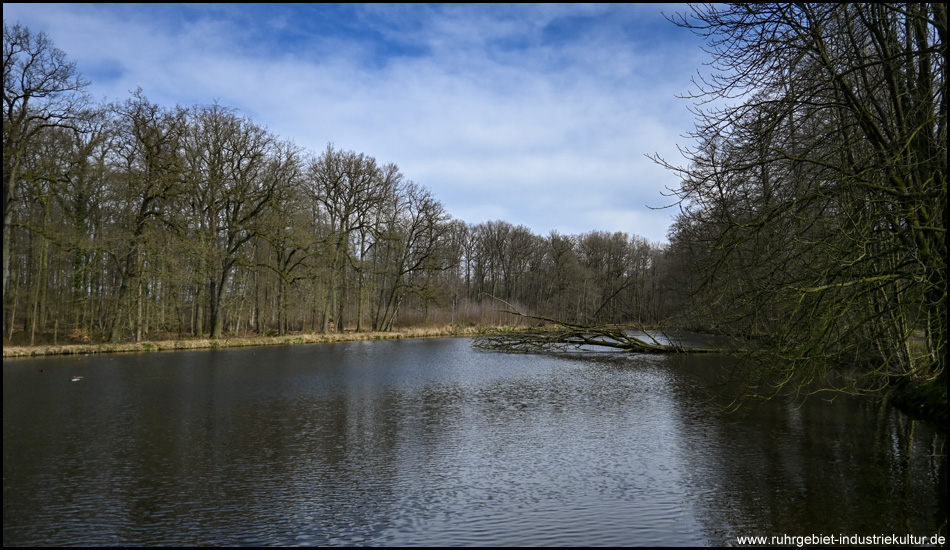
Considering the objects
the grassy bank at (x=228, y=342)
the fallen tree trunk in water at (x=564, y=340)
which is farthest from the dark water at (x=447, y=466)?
the fallen tree trunk in water at (x=564, y=340)

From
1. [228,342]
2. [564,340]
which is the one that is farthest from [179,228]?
[564,340]

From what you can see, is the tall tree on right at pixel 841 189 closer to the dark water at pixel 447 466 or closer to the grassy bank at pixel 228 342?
the dark water at pixel 447 466

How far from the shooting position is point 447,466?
7.70 meters

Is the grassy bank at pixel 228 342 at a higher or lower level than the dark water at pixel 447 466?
higher

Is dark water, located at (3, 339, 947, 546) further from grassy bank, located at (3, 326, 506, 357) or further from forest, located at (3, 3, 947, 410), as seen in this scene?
grassy bank, located at (3, 326, 506, 357)

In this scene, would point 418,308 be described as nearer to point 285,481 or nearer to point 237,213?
point 237,213

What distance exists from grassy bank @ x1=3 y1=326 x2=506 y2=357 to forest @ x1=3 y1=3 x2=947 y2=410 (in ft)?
3.97

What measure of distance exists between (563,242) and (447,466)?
49078 mm

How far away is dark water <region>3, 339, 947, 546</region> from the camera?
568 centimetres

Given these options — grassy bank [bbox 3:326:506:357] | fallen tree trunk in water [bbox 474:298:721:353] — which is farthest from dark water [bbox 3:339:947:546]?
fallen tree trunk in water [bbox 474:298:721:353]

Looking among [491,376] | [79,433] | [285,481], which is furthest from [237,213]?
[285,481]

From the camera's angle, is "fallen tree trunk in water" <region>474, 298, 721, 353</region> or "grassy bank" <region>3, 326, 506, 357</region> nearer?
"grassy bank" <region>3, 326, 506, 357</region>

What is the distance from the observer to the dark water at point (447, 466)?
224 inches

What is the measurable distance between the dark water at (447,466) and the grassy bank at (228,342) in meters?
6.44
